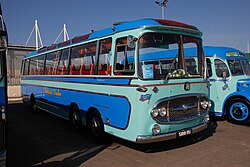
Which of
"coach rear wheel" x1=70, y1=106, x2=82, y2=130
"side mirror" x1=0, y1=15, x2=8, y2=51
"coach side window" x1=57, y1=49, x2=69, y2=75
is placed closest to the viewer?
"side mirror" x1=0, y1=15, x2=8, y2=51

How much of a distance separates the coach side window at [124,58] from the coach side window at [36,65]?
20.0ft

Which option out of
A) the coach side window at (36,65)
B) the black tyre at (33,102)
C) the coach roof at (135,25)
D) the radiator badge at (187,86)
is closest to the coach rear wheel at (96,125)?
the coach roof at (135,25)

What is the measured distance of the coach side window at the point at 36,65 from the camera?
35.3 feet

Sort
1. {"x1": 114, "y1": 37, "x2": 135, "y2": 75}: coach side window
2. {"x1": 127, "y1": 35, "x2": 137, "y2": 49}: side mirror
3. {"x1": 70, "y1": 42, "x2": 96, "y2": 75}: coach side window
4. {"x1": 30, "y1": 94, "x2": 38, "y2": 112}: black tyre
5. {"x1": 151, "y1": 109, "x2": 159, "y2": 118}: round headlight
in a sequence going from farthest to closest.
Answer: {"x1": 30, "y1": 94, "x2": 38, "y2": 112}: black tyre < {"x1": 70, "y1": 42, "x2": 96, "y2": 75}: coach side window < {"x1": 114, "y1": 37, "x2": 135, "y2": 75}: coach side window < {"x1": 127, "y1": 35, "x2": 137, "y2": 49}: side mirror < {"x1": 151, "y1": 109, "x2": 159, "y2": 118}: round headlight

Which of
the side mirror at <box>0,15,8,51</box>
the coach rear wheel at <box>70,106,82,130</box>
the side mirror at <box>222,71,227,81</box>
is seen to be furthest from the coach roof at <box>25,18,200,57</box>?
the side mirror at <box>222,71,227,81</box>

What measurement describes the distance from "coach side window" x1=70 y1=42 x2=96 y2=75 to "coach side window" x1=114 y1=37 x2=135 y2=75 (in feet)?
3.92

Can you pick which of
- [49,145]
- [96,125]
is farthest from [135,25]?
A: [49,145]

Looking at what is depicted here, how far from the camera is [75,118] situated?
7672 millimetres

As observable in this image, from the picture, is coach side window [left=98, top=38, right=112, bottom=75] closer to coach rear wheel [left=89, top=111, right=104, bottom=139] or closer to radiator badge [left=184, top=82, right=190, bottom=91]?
coach rear wheel [left=89, top=111, right=104, bottom=139]

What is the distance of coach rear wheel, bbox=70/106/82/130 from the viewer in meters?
7.46

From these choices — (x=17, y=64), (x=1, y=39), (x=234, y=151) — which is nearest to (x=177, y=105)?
(x=234, y=151)

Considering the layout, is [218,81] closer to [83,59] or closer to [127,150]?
[127,150]

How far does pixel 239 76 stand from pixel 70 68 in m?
5.96

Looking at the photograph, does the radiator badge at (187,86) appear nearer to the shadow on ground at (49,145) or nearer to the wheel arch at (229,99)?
the shadow on ground at (49,145)
